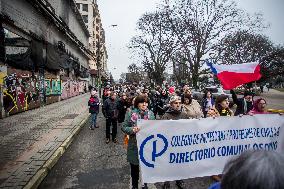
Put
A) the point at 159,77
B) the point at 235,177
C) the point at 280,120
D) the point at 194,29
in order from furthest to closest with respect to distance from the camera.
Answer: the point at 159,77
the point at 194,29
the point at 280,120
the point at 235,177

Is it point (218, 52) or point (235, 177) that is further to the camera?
point (218, 52)

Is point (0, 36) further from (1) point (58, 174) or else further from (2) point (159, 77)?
(2) point (159, 77)

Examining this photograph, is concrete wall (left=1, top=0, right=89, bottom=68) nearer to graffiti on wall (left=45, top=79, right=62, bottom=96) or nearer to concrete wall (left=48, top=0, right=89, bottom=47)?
concrete wall (left=48, top=0, right=89, bottom=47)

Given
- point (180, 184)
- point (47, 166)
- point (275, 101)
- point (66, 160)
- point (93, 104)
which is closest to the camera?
point (180, 184)

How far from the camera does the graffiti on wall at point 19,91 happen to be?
1633 centimetres

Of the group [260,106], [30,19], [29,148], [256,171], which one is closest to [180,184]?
[260,106]

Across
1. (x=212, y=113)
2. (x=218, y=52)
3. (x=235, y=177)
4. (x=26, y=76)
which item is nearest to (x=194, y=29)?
(x=218, y=52)

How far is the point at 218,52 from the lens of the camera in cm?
4003

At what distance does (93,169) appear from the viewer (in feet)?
24.4

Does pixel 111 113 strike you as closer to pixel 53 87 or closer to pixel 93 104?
pixel 93 104

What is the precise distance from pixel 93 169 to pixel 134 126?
8.63ft

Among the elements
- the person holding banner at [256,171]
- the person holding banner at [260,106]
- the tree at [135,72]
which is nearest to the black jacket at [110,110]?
the person holding banner at [260,106]

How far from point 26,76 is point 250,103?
14.6 m

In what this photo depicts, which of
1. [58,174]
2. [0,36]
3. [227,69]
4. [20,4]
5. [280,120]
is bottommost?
[58,174]
